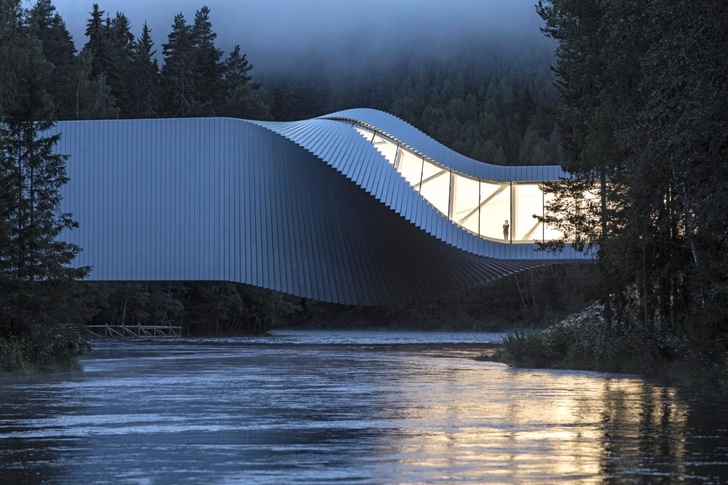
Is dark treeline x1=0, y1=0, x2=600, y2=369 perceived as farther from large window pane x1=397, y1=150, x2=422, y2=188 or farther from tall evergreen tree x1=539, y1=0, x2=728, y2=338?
large window pane x1=397, y1=150, x2=422, y2=188

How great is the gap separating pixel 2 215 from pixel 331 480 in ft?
64.9

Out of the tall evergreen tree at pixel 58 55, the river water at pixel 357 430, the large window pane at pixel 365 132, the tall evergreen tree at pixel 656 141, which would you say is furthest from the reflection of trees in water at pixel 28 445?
the tall evergreen tree at pixel 58 55

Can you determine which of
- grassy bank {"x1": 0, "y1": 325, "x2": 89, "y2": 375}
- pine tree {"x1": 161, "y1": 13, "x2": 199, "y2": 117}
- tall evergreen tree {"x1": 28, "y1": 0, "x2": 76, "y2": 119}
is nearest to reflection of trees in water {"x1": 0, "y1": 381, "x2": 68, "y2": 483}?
grassy bank {"x1": 0, "y1": 325, "x2": 89, "y2": 375}

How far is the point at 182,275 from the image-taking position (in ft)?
165

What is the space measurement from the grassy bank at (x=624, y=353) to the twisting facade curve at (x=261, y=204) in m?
15.0

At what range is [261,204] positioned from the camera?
49.9 m

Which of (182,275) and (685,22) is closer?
(685,22)

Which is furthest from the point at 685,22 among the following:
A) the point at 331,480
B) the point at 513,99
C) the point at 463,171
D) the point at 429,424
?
the point at 513,99

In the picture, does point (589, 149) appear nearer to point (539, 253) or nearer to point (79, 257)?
point (539, 253)

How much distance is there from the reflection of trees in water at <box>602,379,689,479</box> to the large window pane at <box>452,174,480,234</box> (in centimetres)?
2927

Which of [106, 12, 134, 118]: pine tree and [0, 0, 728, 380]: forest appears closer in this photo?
[0, 0, 728, 380]: forest

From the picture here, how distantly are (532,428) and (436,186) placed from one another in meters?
Result: 37.5

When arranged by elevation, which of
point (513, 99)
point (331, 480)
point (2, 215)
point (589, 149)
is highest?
point (513, 99)

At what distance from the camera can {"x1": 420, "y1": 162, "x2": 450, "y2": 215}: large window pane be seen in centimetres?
5081
